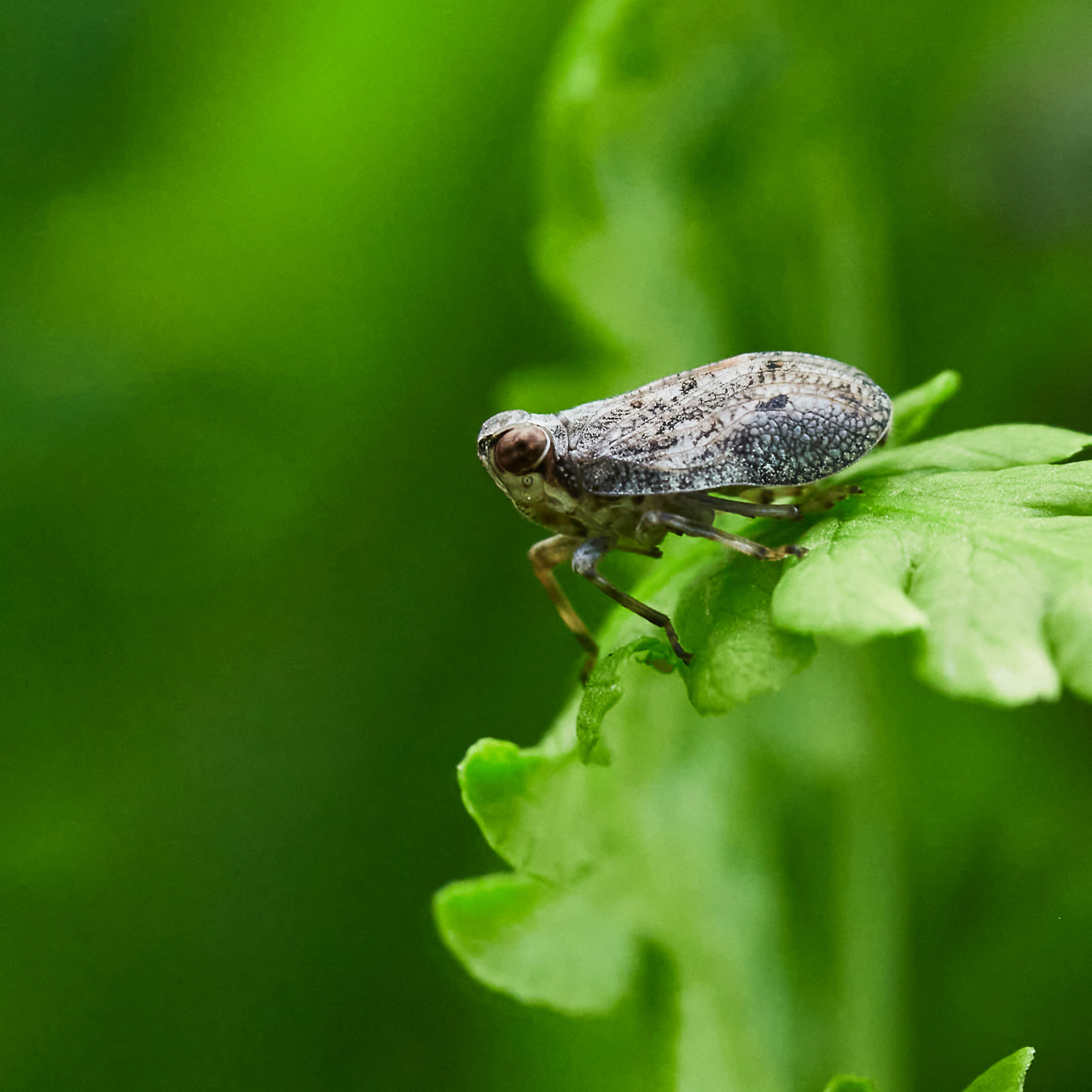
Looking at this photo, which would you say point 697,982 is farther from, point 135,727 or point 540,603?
point 135,727

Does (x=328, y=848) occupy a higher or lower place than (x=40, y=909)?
lower

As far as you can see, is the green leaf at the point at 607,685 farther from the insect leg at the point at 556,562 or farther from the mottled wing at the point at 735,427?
the insect leg at the point at 556,562

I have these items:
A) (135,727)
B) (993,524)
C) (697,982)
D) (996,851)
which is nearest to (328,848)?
(135,727)

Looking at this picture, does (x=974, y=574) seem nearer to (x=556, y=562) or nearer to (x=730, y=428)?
(x=730, y=428)

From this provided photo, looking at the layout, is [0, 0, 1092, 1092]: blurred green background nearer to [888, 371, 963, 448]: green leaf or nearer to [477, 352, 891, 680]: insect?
[477, 352, 891, 680]: insect

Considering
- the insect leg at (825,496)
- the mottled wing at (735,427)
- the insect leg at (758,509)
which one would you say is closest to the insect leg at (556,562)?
the mottled wing at (735,427)

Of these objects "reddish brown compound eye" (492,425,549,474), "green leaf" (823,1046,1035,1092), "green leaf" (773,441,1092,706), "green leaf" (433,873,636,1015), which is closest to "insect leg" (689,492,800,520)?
"green leaf" (773,441,1092,706)

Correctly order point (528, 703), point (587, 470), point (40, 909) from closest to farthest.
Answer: point (587, 470) < point (40, 909) < point (528, 703)
